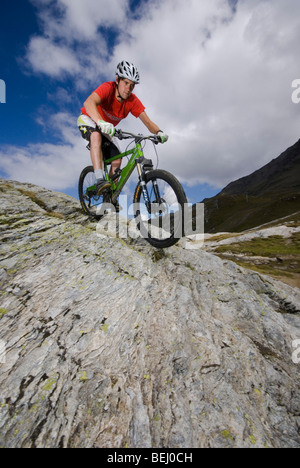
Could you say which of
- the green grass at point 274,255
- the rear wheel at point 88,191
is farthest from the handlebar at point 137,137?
the green grass at point 274,255

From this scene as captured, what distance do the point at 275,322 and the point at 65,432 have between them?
682 cm

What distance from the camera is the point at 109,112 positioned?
8820 millimetres

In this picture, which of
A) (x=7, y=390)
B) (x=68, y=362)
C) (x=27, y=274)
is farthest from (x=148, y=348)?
(x=27, y=274)

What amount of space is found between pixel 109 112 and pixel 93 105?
54.4 inches

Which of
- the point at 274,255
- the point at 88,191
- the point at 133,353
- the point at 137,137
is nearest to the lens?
the point at 133,353

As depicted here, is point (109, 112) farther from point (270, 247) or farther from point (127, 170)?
point (270, 247)

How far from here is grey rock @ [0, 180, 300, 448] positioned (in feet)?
12.4

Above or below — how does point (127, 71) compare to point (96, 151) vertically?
above

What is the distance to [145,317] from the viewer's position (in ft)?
19.7

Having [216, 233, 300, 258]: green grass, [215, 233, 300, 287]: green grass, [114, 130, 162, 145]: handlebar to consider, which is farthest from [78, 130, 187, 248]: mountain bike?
[216, 233, 300, 258]: green grass

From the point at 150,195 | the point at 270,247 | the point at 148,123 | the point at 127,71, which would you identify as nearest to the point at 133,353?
the point at 150,195

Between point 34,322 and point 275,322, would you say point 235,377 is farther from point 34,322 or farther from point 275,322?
point 34,322

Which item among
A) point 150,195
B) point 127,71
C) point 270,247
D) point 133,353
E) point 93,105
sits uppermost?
point 127,71

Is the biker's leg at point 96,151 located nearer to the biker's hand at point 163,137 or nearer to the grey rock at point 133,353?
the biker's hand at point 163,137
